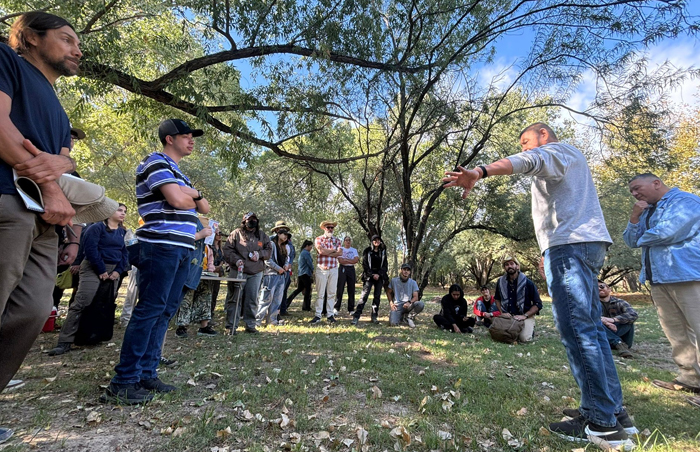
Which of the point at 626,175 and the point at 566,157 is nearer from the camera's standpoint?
the point at 566,157

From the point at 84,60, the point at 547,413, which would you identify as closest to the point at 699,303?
the point at 547,413

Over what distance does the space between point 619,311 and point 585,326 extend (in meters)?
4.71

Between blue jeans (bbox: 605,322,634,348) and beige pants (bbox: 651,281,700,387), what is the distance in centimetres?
214

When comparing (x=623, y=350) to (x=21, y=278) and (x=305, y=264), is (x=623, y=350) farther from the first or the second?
(x=21, y=278)

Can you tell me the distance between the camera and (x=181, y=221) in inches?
117

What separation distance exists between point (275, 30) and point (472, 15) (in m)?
4.31

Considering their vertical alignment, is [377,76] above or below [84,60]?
above

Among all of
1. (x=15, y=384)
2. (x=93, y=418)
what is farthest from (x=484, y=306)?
(x=15, y=384)

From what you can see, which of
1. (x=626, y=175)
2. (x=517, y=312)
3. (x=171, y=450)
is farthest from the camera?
(x=626, y=175)

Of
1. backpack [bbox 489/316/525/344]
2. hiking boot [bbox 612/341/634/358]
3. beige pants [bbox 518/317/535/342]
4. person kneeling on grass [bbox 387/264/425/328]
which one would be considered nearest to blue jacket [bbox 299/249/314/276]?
person kneeling on grass [bbox 387/264/425/328]

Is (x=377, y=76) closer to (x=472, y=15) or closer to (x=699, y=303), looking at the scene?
(x=472, y=15)

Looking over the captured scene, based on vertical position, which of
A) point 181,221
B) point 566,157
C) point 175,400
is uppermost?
point 566,157

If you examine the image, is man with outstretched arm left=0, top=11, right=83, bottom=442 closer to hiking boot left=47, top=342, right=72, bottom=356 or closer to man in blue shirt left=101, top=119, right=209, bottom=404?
man in blue shirt left=101, top=119, right=209, bottom=404

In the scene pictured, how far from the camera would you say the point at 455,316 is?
772 cm
